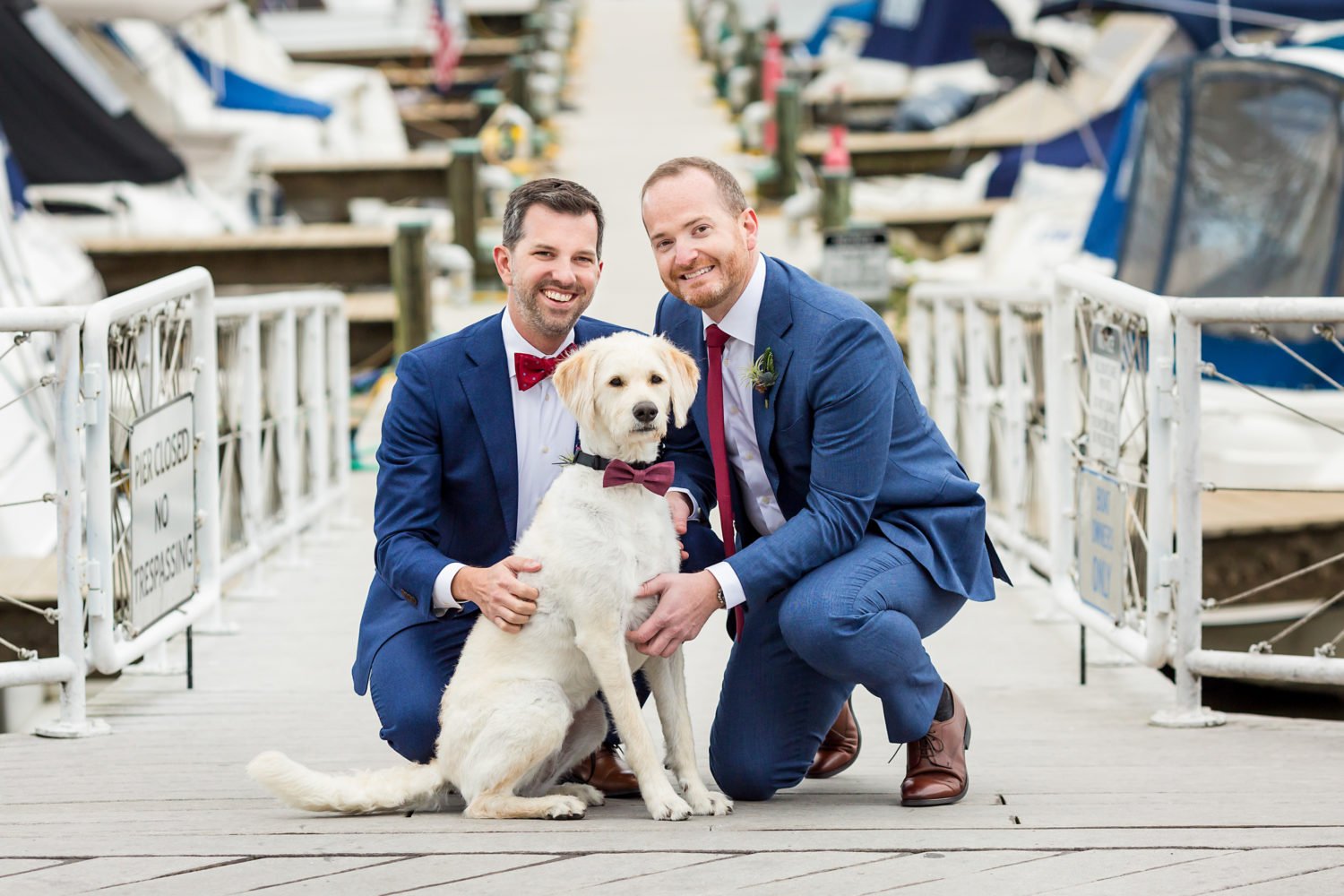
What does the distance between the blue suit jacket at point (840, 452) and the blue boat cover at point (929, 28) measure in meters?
19.9

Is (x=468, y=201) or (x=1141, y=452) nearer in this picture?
(x=1141, y=452)

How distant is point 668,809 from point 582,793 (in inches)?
13.2

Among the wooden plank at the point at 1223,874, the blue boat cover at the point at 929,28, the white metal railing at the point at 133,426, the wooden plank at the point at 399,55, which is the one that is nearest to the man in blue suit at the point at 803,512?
the wooden plank at the point at 1223,874

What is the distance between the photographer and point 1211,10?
→ 518 inches

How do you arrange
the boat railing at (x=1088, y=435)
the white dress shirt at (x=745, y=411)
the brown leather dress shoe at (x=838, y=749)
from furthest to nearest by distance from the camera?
the boat railing at (x=1088, y=435), the brown leather dress shoe at (x=838, y=749), the white dress shirt at (x=745, y=411)

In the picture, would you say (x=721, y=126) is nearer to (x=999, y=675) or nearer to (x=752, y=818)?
(x=999, y=675)

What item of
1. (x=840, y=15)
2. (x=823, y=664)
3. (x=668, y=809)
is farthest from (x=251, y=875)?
(x=840, y=15)

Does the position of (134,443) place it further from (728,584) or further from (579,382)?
(728,584)

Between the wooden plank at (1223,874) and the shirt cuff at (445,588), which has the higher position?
the shirt cuff at (445,588)

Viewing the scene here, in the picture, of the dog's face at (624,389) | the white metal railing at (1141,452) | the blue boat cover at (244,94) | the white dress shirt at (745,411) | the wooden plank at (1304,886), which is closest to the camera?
the wooden plank at (1304,886)

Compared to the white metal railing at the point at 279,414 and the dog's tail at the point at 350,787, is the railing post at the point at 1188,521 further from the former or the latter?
the white metal railing at the point at 279,414

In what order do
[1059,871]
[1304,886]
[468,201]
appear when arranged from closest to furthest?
1. [1304,886]
2. [1059,871]
3. [468,201]

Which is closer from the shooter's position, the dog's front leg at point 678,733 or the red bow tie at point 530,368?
the dog's front leg at point 678,733

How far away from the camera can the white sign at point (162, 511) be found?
16.2ft
